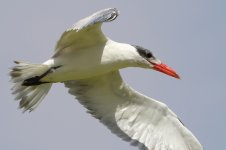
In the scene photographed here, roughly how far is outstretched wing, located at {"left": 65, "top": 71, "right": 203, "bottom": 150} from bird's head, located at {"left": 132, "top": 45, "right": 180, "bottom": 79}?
1.98 ft

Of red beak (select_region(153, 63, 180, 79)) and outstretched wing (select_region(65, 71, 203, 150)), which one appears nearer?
red beak (select_region(153, 63, 180, 79))

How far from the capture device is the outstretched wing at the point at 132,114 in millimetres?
14422

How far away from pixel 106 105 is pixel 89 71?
1268mm

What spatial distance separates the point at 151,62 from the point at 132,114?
1.22 meters

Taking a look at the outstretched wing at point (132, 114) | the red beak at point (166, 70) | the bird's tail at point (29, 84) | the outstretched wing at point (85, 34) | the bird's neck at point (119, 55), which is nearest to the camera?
the outstretched wing at point (85, 34)

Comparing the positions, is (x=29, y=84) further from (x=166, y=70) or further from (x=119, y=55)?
(x=166, y=70)

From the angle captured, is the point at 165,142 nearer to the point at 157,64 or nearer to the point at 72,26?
the point at 157,64

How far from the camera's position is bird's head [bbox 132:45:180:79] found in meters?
13.7

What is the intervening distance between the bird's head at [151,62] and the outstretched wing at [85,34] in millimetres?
603

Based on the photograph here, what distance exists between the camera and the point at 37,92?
14141 mm

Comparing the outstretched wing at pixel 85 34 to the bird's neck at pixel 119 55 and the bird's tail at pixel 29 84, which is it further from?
the bird's tail at pixel 29 84

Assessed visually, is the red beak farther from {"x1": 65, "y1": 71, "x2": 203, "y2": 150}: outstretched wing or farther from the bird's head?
{"x1": 65, "y1": 71, "x2": 203, "y2": 150}: outstretched wing

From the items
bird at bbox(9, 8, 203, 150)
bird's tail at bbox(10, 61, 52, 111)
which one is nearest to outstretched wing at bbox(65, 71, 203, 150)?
bird at bbox(9, 8, 203, 150)

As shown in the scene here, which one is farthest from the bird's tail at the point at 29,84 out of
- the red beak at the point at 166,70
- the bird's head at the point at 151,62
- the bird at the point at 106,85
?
the red beak at the point at 166,70
